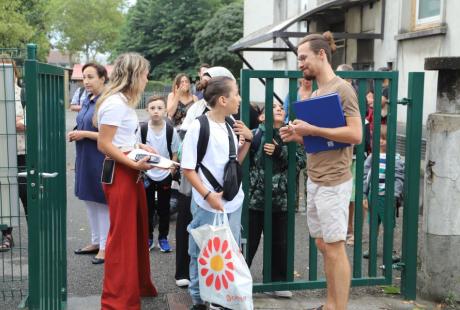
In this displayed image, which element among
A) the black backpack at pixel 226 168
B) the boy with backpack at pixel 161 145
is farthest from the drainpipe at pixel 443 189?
the boy with backpack at pixel 161 145

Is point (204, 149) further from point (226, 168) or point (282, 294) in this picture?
point (282, 294)

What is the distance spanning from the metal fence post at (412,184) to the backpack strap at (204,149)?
1.63m

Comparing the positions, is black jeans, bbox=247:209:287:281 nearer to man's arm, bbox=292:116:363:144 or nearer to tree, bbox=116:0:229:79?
man's arm, bbox=292:116:363:144

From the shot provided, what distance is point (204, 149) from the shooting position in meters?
3.97

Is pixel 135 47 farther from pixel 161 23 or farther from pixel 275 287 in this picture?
pixel 275 287

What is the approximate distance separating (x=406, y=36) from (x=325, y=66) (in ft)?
25.0

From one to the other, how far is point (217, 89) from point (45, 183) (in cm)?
125

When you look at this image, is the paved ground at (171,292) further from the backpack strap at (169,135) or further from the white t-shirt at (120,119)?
the white t-shirt at (120,119)

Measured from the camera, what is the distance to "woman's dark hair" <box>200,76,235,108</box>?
4.00 meters

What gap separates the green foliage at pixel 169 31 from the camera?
142 ft

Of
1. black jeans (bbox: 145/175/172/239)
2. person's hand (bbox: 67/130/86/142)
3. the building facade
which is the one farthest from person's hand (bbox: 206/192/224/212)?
the building facade

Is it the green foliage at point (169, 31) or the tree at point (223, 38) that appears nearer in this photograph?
the tree at point (223, 38)

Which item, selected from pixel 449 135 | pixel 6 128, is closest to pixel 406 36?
pixel 449 135

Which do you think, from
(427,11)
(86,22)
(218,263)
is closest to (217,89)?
(218,263)
